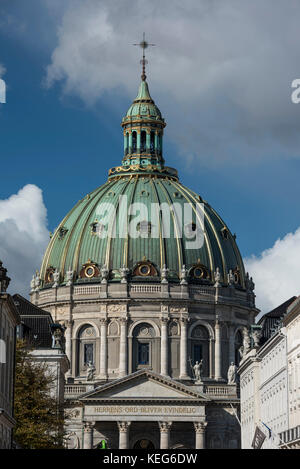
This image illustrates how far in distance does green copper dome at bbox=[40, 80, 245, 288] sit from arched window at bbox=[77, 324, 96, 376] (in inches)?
239

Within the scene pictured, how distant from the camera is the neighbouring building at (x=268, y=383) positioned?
88.5 metres

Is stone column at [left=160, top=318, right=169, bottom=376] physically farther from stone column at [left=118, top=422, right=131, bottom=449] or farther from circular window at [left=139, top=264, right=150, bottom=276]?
stone column at [left=118, top=422, right=131, bottom=449]

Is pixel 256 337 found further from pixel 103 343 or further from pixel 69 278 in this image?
pixel 69 278

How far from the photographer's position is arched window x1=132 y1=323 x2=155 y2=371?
6304 inches

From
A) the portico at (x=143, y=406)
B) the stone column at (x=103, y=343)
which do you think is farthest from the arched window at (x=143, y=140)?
the portico at (x=143, y=406)

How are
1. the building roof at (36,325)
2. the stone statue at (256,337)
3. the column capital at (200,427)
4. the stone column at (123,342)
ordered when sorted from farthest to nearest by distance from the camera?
the stone column at (123,342) < the column capital at (200,427) < the stone statue at (256,337) < the building roof at (36,325)

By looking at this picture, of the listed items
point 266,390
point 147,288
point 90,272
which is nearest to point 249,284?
point 147,288

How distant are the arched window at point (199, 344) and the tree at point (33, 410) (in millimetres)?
76151

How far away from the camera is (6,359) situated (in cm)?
6875

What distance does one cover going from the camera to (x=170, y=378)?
146250 millimetres

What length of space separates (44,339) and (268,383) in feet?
73.2

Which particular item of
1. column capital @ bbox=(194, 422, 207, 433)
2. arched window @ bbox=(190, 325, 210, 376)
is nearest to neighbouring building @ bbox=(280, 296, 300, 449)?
column capital @ bbox=(194, 422, 207, 433)

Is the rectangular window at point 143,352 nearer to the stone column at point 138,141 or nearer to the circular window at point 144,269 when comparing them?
the circular window at point 144,269
